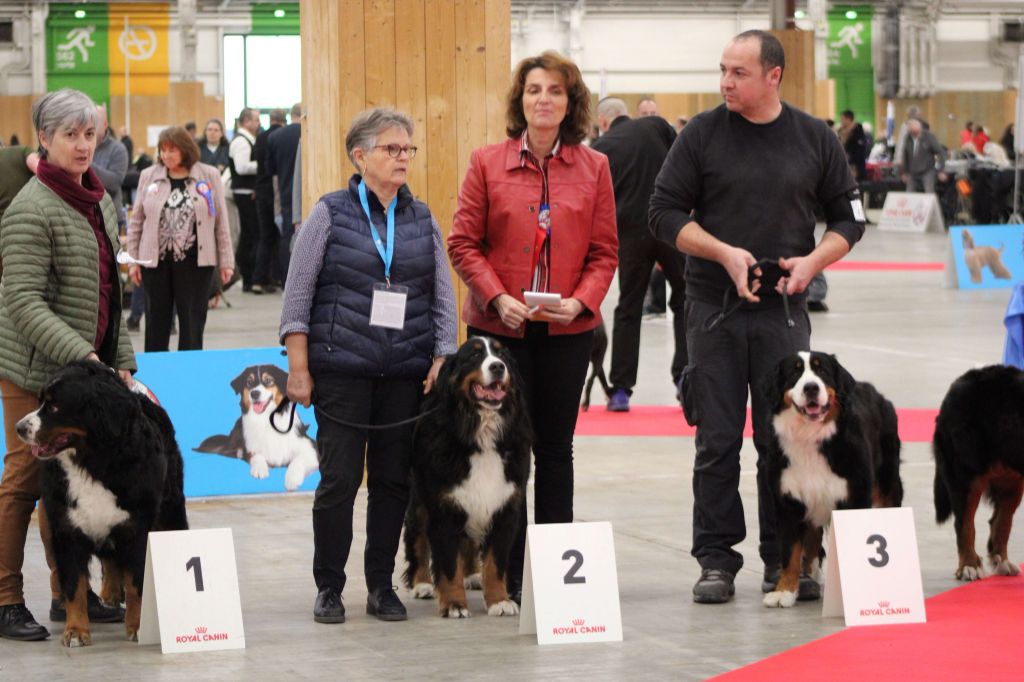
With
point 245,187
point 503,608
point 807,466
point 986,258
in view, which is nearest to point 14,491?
point 503,608

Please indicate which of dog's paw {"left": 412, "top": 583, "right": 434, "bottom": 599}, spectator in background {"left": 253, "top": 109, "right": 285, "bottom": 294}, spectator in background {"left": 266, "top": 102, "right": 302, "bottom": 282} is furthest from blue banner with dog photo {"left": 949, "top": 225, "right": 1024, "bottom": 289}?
dog's paw {"left": 412, "top": 583, "right": 434, "bottom": 599}

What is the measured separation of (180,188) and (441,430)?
4.83 metres

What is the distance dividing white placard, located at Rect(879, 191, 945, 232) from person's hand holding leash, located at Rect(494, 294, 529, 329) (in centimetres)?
2057

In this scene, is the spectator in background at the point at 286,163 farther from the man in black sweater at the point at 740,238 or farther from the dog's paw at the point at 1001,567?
the dog's paw at the point at 1001,567

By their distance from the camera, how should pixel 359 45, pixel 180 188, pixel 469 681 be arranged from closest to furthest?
1. pixel 469 681
2. pixel 359 45
3. pixel 180 188

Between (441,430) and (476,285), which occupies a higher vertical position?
(476,285)

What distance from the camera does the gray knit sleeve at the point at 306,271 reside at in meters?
4.85

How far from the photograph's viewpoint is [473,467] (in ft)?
15.9

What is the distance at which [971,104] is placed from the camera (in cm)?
3628

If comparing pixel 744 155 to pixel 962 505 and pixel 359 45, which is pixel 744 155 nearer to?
pixel 962 505

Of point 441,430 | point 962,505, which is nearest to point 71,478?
point 441,430

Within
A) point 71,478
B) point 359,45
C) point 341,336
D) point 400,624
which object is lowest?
point 400,624

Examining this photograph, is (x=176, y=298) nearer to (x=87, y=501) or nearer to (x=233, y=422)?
(x=233, y=422)

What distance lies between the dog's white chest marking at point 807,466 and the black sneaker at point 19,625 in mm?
A: 2341
